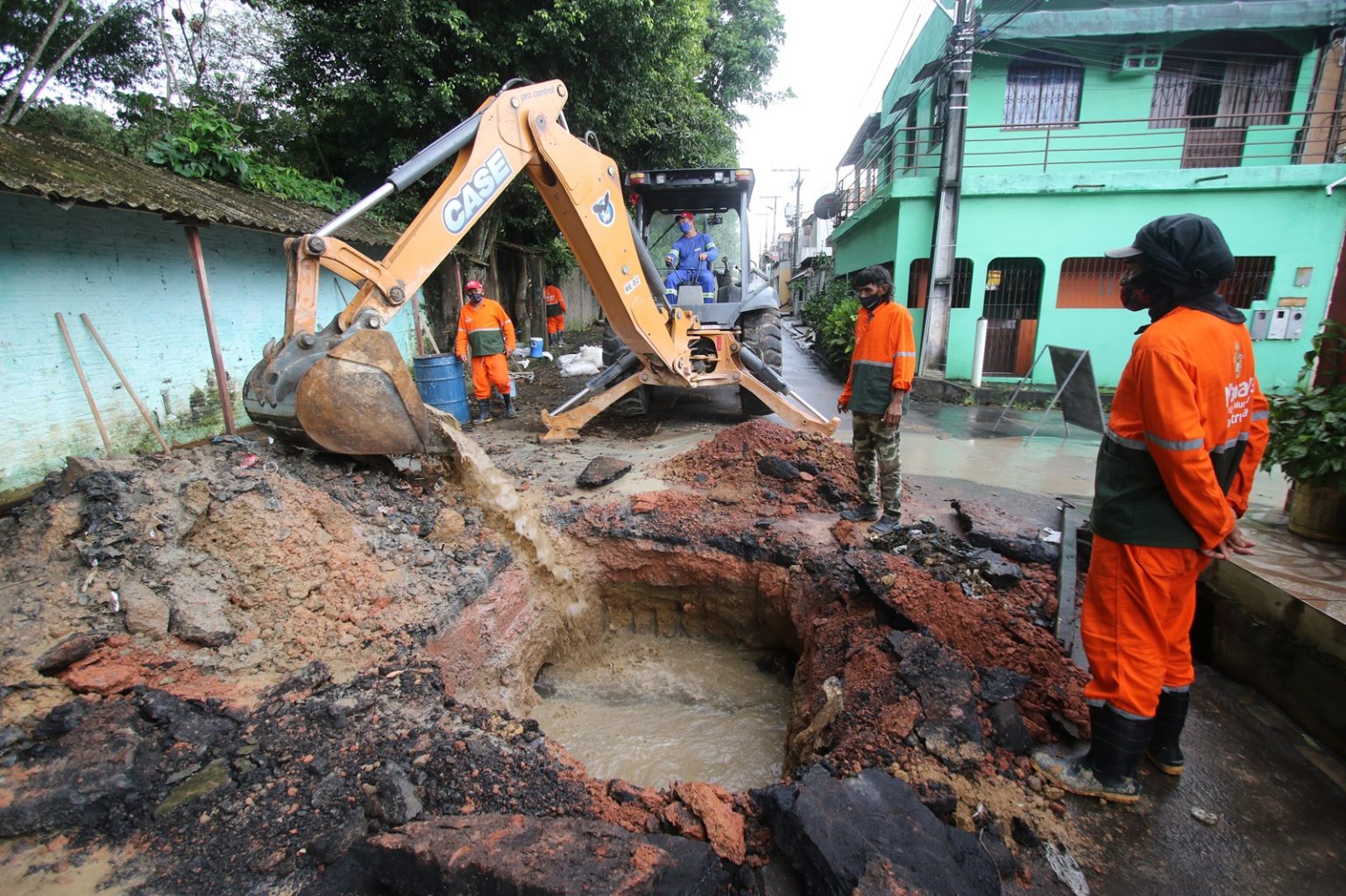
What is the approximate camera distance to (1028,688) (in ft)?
9.15

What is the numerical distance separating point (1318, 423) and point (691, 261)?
595 cm

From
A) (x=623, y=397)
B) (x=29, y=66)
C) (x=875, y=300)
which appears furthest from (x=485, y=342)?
(x=29, y=66)

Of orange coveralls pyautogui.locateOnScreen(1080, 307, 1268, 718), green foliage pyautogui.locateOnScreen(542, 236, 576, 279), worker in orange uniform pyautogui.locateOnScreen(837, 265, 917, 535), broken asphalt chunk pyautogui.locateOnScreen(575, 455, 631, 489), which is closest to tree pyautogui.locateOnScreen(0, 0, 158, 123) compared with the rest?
green foliage pyautogui.locateOnScreen(542, 236, 576, 279)

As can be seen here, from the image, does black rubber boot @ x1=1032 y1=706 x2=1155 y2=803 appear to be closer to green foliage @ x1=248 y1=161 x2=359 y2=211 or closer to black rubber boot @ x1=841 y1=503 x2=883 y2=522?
black rubber boot @ x1=841 y1=503 x2=883 y2=522

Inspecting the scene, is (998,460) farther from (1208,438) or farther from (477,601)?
(477,601)

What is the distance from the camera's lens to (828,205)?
57.3ft

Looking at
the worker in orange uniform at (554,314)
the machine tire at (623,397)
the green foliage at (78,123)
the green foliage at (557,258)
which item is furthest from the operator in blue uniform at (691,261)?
the green foliage at (78,123)

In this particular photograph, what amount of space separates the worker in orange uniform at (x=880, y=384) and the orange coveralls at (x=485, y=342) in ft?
15.5

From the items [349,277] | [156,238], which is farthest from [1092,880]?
[156,238]

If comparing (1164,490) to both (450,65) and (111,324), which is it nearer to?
(111,324)

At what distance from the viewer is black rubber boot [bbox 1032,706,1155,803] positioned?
7.47ft

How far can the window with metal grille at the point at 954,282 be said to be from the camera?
10742 millimetres

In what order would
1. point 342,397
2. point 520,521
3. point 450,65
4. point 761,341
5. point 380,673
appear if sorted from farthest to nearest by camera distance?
1. point 450,65
2. point 761,341
3. point 520,521
4. point 342,397
5. point 380,673

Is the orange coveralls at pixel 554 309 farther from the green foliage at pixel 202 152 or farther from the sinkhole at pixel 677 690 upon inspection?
the sinkhole at pixel 677 690
